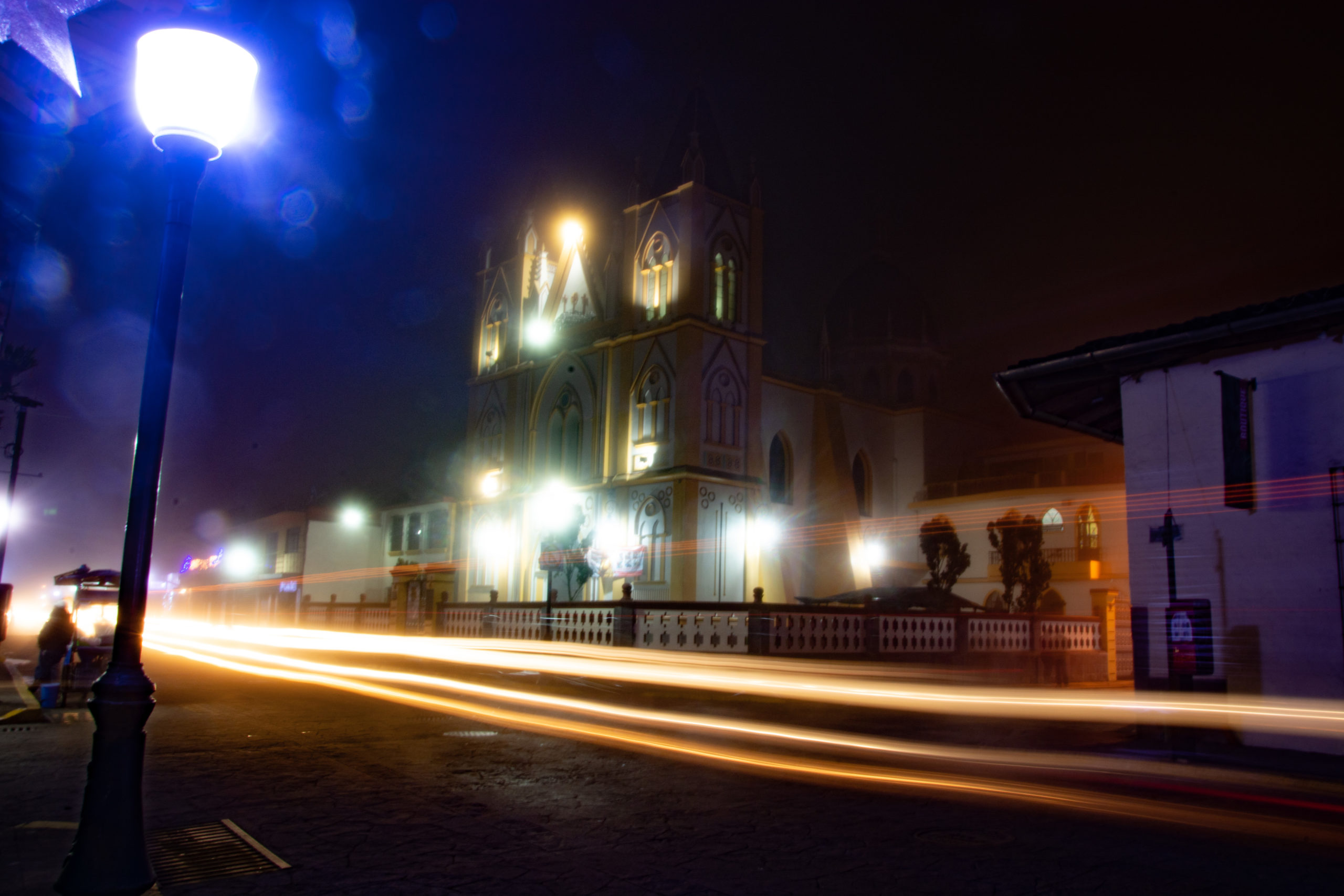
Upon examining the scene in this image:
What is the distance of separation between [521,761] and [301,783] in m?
2.07

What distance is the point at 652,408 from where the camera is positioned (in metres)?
37.7

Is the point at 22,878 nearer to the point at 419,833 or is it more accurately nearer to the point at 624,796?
the point at 419,833

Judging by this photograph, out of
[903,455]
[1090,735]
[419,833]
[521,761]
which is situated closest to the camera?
[419,833]

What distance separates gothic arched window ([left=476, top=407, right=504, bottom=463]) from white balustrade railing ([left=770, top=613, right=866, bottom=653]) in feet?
84.2

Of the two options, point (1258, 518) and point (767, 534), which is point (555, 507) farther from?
point (1258, 518)

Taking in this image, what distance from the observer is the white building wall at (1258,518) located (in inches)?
406

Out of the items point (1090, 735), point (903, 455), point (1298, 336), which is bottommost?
point (1090, 735)

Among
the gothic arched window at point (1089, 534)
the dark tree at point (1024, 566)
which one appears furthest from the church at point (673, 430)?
the gothic arched window at point (1089, 534)

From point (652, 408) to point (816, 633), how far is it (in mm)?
17698

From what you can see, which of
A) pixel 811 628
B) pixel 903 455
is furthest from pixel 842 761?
pixel 903 455

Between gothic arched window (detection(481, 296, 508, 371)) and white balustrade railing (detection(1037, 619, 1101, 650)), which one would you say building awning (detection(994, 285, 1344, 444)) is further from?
gothic arched window (detection(481, 296, 508, 371))

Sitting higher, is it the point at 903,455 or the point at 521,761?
the point at 903,455

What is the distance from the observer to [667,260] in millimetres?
38219

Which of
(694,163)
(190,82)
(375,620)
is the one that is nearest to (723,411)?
(694,163)
